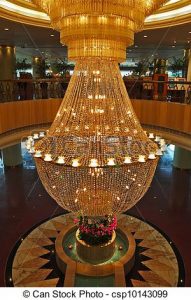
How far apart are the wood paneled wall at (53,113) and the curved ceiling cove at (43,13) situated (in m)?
2.05

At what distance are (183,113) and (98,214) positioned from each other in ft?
15.8

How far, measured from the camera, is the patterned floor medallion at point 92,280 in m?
5.11

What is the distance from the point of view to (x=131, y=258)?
5.48 metres

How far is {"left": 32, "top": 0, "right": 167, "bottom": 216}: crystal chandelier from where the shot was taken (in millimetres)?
2287

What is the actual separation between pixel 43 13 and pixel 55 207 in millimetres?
5226

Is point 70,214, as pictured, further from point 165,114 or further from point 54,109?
point 165,114

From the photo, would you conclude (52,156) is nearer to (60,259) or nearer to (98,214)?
(98,214)

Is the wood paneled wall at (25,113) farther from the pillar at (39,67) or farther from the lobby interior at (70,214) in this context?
the pillar at (39,67)

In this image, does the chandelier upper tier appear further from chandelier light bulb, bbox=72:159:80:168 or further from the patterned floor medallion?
the patterned floor medallion

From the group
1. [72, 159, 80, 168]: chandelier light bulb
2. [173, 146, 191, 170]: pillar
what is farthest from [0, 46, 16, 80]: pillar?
[72, 159, 80, 168]: chandelier light bulb

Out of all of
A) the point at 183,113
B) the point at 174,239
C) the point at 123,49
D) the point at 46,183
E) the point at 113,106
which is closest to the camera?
the point at 123,49

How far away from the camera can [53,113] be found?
8.24m

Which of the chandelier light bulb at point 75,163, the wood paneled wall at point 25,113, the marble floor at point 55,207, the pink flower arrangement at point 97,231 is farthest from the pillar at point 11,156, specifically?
the chandelier light bulb at point 75,163

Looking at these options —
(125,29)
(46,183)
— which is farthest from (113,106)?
(46,183)
